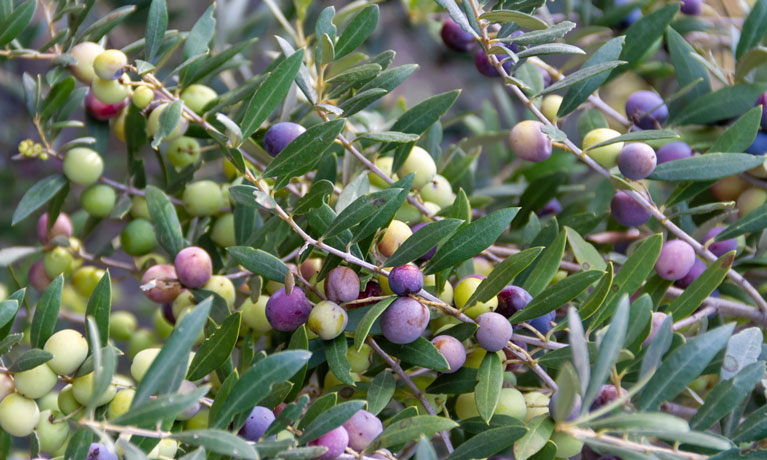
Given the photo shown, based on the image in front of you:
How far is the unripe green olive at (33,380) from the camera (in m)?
0.67

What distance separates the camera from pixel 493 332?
0.67m

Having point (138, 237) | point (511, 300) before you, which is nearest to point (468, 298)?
point (511, 300)

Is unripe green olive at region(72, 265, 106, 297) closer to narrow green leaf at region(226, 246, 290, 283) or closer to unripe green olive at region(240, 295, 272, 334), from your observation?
unripe green olive at region(240, 295, 272, 334)

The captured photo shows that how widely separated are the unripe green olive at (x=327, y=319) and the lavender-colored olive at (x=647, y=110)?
506 millimetres

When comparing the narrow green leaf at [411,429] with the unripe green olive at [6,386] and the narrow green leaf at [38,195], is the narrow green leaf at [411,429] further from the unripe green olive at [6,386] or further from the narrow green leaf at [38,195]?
the narrow green leaf at [38,195]

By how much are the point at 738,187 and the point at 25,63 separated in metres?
1.82

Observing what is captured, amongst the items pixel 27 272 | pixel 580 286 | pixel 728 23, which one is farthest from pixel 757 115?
pixel 27 272

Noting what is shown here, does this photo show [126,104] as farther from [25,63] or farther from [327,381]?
[25,63]

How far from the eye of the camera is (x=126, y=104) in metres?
0.98

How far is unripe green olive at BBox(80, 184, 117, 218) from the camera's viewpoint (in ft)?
3.11

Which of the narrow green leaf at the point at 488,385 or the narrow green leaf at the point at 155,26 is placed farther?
the narrow green leaf at the point at 155,26

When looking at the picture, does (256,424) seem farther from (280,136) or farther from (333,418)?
(280,136)

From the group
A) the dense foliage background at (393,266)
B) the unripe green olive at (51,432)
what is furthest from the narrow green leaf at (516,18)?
the unripe green olive at (51,432)

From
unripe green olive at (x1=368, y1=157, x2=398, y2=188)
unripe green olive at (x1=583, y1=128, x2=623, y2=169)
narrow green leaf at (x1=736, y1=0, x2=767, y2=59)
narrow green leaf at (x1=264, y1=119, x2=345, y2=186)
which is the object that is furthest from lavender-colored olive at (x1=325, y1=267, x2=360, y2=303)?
narrow green leaf at (x1=736, y1=0, x2=767, y2=59)
